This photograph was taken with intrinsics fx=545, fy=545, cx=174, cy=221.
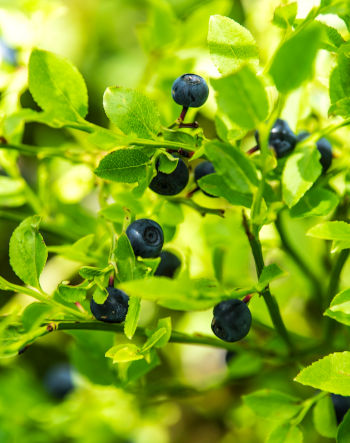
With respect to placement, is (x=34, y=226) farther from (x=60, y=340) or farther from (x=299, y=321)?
(x=60, y=340)

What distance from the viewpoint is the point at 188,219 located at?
1334mm

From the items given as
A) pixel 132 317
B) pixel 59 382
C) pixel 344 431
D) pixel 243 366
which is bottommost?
pixel 59 382

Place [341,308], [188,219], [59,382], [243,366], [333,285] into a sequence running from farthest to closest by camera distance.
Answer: [59,382] < [188,219] < [243,366] < [333,285] < [341,308]

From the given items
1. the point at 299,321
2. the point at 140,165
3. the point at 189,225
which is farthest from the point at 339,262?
the point at 299,321

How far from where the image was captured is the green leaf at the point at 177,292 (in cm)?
49

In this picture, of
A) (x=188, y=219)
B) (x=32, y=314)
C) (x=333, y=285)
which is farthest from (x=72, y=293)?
(x=188, y=219)

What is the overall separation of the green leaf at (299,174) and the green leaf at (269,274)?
0.26ft

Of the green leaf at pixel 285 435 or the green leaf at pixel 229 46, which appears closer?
the green leaf at pixel 229 46

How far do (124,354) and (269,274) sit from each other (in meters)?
0.21

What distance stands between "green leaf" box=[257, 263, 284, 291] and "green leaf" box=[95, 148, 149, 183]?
0.19 meters

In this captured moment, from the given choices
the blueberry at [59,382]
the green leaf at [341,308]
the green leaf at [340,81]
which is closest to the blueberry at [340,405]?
the green leaf at [341,308]

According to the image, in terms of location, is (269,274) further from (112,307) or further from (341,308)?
(112,307)

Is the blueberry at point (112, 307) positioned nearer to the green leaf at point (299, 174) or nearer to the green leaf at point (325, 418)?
the green leaf at point (299, 174)

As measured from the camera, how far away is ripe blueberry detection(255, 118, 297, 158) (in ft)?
2.60
